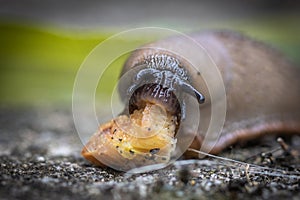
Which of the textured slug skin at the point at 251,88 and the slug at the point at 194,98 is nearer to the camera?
the slug at the point at 194,98

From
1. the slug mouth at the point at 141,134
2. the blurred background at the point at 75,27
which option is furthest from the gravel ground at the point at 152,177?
the blurred background at the point at 75,27

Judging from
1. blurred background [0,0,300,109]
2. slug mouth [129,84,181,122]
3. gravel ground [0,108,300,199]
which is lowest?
gravel ground [0,108,300,199]

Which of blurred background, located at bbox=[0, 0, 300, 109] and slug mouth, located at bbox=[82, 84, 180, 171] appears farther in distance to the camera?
blurred background, located at bbox=[0, 0, 300, 109]

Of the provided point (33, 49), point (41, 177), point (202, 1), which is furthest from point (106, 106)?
point (202, 1)

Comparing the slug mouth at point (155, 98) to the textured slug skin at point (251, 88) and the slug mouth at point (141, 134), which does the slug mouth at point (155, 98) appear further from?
the textured slug skin at point (251, 88)

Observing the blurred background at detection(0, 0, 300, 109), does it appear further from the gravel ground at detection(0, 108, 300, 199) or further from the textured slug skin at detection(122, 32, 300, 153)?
the gravel ground at detection(0, 108, 300, 199)

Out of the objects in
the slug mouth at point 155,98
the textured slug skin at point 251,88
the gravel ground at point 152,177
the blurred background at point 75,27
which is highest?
the blurred background at point 75,27

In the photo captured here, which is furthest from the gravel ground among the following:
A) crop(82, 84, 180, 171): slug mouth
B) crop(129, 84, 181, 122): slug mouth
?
crop(129, 84, 181, 122): slug mouth
